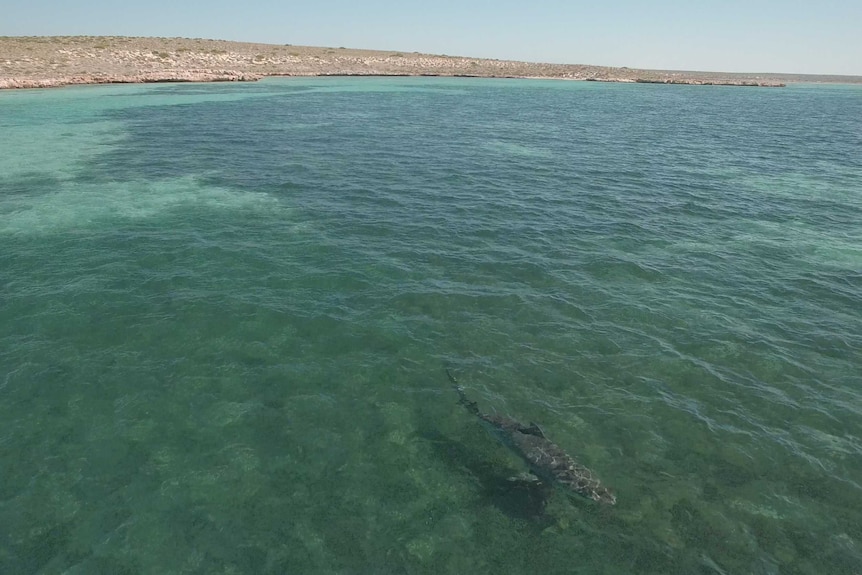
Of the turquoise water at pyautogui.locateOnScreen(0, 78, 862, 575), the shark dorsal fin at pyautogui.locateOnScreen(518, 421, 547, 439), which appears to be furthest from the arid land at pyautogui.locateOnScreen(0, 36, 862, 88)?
the shark dorsal fin at pyautogui.locateOnScreen(518, 421, 547, 439)

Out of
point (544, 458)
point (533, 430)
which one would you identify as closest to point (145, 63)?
point (533, 430)

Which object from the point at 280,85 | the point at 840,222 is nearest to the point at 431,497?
the point at 840,222

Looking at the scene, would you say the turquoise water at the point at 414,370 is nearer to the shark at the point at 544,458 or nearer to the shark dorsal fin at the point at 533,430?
the shark at the point at 544,458

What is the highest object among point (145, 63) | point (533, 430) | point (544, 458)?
point (145, 63)

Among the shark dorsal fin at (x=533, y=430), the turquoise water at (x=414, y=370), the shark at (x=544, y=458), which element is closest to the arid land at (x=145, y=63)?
the turquoise water at (x=414, y=370)

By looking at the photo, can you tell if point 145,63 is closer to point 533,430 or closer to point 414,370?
point 414,370
